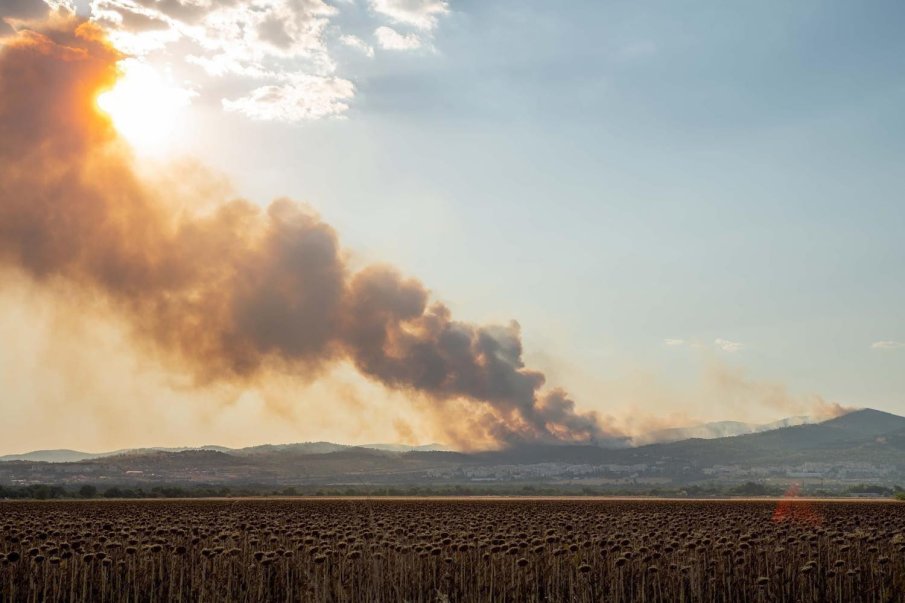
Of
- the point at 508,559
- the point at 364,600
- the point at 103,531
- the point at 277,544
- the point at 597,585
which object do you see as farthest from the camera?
the point at 103,531

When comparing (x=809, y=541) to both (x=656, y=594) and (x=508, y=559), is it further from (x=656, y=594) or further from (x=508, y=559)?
(x=508, y=559)

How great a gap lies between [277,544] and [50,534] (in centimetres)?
1329

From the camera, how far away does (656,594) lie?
37.3m

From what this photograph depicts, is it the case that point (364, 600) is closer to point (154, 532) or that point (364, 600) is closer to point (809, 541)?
point (154, 532)

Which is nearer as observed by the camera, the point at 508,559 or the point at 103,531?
the point at 508,559

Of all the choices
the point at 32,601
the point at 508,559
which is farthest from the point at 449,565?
the point at 32,601

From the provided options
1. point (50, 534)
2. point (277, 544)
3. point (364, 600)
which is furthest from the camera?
point (50, 534)

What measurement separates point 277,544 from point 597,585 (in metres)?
16.3

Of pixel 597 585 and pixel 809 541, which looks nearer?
pixel 597 585

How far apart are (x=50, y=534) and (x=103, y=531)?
12.4 feet

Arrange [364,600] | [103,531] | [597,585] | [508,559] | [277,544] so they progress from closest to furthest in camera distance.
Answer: [364,600] → [597,585] → [508,559] → [277,544] → [103,531]

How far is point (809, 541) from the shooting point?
4553 centimetres

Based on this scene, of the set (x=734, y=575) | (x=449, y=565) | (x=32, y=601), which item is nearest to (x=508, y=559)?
(x=449, y=565)

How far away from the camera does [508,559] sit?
137 feet
